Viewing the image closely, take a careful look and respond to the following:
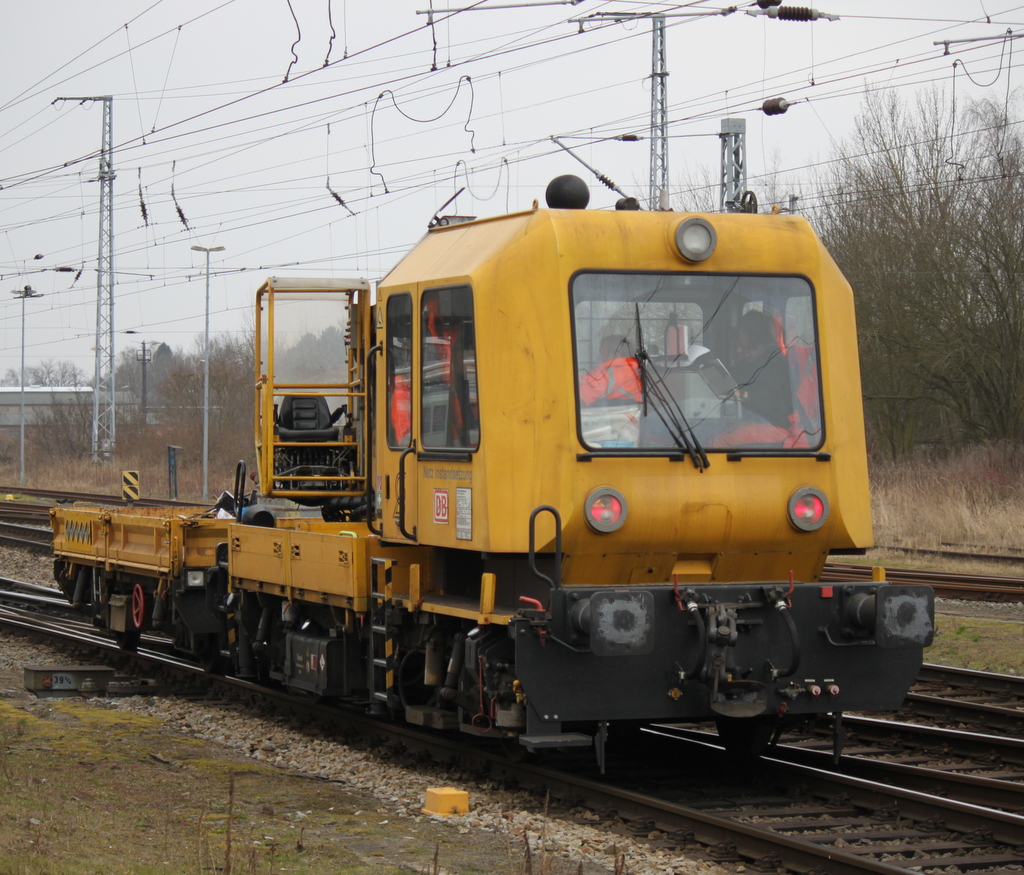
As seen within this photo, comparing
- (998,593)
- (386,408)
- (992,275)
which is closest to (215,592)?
(386,408)

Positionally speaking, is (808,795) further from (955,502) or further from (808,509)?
(955,502)

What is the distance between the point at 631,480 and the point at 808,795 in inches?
80.3

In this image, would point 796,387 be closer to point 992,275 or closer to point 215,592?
point 215,592

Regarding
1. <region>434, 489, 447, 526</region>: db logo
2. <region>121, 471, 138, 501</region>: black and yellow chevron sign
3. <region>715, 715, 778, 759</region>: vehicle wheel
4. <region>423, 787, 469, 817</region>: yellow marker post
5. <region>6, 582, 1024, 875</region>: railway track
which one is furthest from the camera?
<region>121, 471, 138, 501</region>: black and yellow chevron sign

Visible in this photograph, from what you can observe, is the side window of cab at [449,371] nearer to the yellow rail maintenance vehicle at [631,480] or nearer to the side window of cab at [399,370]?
the yellow rail maintenance vehicle at [631,480]

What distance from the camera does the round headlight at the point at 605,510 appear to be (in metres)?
6.82

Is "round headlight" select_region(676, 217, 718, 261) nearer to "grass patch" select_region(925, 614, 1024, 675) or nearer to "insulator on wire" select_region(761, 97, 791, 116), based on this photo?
"grass patch" select_region(925, 614, 1024, 675)

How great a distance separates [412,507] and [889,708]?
116 inches

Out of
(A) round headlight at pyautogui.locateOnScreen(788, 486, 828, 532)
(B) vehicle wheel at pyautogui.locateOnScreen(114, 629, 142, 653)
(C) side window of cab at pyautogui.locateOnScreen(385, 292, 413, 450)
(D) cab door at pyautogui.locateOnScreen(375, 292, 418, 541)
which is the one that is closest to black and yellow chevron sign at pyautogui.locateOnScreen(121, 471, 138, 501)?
(B) vehicle wheel at pyautogui.locateOnScreen(114, 629, 142, 653)

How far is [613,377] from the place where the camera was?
705 cm

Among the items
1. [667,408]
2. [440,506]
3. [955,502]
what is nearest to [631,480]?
[667,408]

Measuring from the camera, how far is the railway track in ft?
20.0

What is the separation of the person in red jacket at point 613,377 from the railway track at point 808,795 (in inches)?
82.5

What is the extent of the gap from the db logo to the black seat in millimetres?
3209
